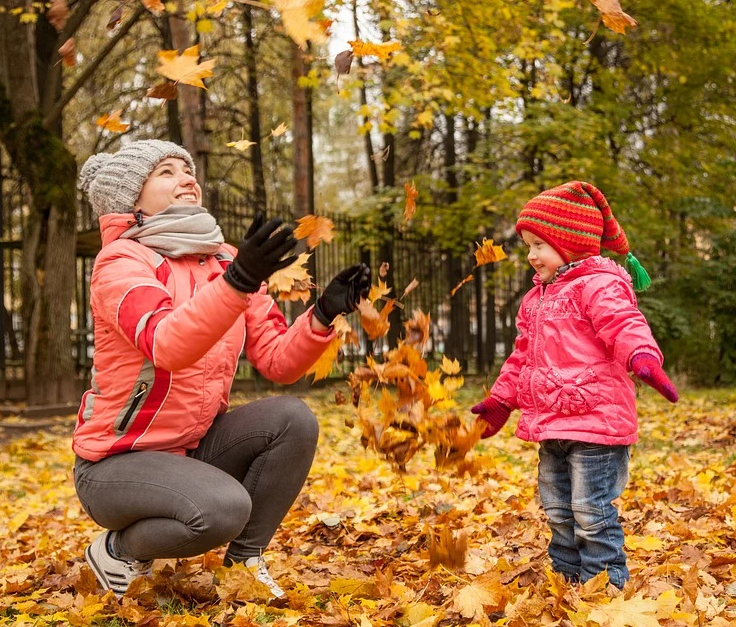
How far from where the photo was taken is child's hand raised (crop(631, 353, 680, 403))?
2.30m

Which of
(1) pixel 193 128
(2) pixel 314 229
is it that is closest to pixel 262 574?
(2) pixel 314 229

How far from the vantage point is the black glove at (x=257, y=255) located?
2.28 meters

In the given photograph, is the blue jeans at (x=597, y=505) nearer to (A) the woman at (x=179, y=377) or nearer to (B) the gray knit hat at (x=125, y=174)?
(A) the woman at (x=179, y=377)

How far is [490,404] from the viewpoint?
2.99m

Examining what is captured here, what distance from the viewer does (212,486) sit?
8.39 ft

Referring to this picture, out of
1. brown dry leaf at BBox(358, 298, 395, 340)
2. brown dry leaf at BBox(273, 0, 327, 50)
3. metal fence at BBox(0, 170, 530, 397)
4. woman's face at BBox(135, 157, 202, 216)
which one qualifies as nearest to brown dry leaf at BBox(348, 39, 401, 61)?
brown dry leaf at BBox(273, 0, 327, 50)

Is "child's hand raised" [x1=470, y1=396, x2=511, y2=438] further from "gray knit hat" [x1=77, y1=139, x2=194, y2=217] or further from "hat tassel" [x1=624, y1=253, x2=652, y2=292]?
"gray knit hat" [x1=77, y1=139, x2=194, y2=217]

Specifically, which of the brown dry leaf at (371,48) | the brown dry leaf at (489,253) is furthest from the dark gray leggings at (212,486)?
the brown dry leaf at (371,48)

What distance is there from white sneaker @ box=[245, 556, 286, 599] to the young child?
3.02 ft

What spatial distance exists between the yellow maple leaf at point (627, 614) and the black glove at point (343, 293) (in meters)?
1.12

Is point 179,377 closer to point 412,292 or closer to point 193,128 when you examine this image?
point 193,128

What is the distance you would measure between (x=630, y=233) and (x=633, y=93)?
6365mm

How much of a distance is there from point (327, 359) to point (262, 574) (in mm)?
770

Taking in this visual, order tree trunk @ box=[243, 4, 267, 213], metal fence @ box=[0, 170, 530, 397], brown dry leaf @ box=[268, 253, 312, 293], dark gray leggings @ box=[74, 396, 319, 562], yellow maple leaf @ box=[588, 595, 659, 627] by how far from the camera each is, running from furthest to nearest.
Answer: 1. tree trunk @ box=[243, 4, 267, 213]
2. metal fence @ box=[0, 170, 530, 397]
3. brown dry leaf @ box=[268, 253, 312, 293]
4. dark gray leggings @ box=[74, 396, 319, 562]
5. yellow maple leaf @ box=[588, 595, 659, 627]
